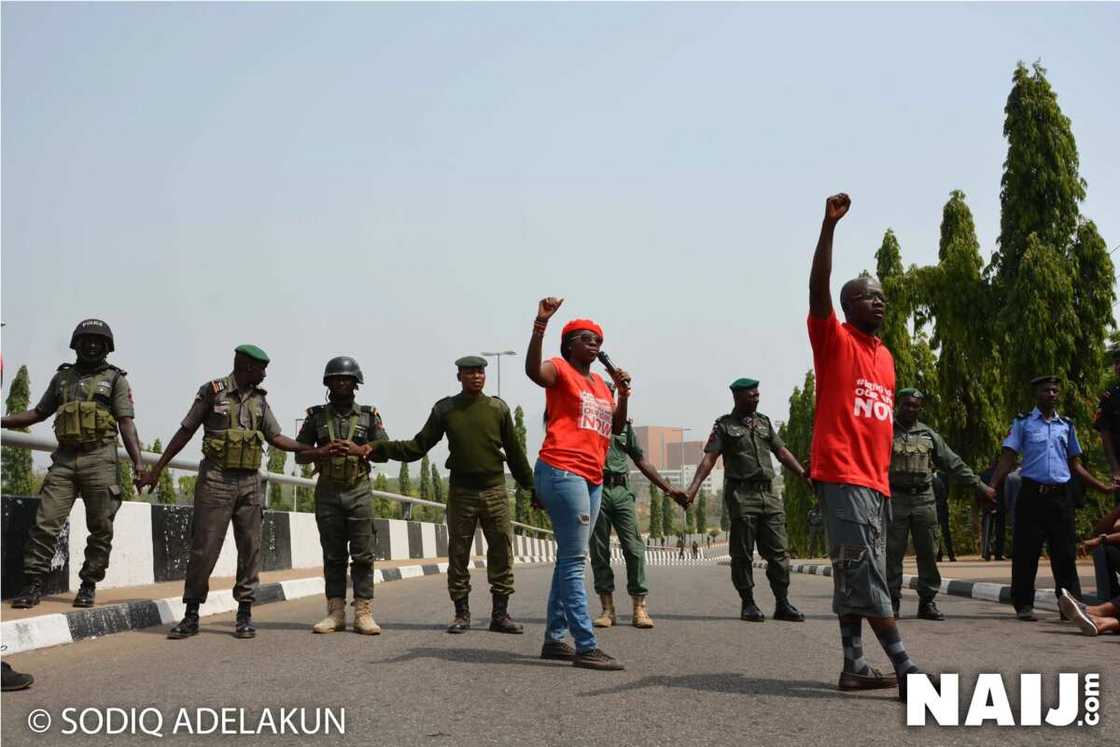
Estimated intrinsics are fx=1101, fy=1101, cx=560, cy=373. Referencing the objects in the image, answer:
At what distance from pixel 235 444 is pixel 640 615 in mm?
3307

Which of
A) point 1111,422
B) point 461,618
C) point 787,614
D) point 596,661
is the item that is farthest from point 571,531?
point 1111,422

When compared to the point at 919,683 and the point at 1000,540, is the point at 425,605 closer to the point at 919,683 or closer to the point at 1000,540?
the point at 919,683

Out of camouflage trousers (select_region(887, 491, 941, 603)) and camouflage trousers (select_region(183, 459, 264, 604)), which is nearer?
camouflage trousers (select_region(183, 459, 264, 604))

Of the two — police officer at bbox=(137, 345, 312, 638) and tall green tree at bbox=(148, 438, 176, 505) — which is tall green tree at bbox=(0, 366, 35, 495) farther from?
police officer at bbox=(137, 345, 312, 638)

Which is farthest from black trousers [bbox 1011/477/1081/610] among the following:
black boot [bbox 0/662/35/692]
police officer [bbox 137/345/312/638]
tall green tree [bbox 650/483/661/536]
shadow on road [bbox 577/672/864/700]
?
tall green tree [bbox 650/483/661/536]

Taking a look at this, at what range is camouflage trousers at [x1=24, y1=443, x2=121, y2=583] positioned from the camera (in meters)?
7.62

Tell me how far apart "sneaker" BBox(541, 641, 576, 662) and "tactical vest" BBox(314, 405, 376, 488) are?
2320 mm

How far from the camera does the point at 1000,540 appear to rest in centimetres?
2022

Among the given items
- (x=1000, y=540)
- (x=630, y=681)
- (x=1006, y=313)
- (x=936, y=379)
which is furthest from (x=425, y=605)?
(x=936, y=379)

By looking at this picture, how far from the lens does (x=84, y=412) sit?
7.82m

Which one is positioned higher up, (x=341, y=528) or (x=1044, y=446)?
(x=1044, y=446)

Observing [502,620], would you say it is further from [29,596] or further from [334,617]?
[29,596]

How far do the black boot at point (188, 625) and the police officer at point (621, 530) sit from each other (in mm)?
2952

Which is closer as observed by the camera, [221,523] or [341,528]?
[221,523]
